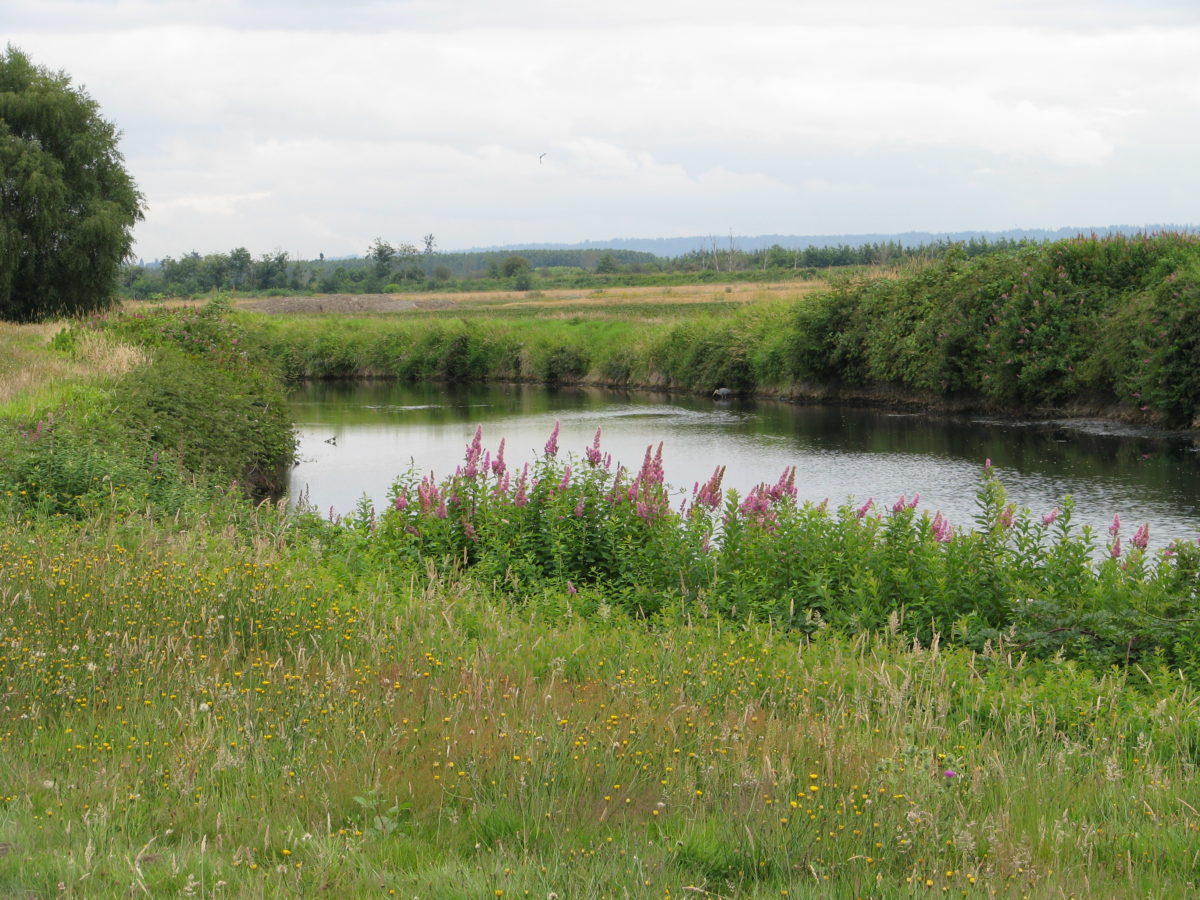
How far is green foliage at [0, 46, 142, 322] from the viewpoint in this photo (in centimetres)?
3856

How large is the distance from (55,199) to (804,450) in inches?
1054

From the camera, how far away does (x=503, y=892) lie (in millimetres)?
3621

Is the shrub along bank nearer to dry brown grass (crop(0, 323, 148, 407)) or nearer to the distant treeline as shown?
dry brown grass (crop(0, 323, 148, 407))

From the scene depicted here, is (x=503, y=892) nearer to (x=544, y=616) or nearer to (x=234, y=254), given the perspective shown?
(x=544, y=616)

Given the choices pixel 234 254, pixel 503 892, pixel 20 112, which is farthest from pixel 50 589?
pixel 234 254

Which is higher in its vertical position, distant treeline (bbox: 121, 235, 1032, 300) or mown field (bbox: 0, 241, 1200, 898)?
distant treeline (bbox: 121, 235, 1032, 300)

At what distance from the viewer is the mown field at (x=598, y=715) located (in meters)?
3.95

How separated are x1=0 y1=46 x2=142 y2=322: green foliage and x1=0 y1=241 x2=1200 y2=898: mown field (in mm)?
31267

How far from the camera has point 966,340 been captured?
123 feet

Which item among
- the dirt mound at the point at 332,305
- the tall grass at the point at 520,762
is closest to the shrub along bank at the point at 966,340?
the tall grass at the point at 520,762

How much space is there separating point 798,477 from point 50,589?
1869 centimetres

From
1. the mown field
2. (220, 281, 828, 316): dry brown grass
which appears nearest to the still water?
the mown field

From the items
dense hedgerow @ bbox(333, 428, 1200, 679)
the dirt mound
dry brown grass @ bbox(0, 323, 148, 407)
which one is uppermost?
the dirt mound

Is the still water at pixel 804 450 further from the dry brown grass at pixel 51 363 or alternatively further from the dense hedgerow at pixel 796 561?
the dry brown grass at pixel 51 363
